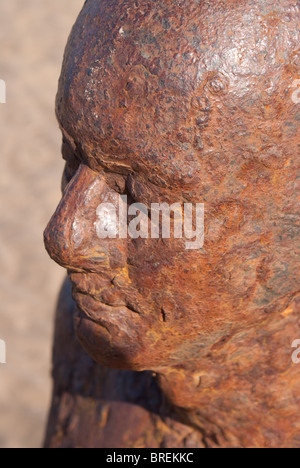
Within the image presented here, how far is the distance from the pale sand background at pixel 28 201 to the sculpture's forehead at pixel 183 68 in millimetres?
1940

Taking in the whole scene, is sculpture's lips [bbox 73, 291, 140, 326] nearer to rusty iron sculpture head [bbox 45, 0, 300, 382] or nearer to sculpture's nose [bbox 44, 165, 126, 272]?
rusty iron sculpture head [bbox 45, 0, 300, 382]

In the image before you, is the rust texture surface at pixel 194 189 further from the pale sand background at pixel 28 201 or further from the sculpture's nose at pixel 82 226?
the pale sand background at pixel 28 201

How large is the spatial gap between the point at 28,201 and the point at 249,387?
108 inches

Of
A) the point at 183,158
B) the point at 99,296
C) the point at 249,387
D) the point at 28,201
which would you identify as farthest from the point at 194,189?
the point at 28,201

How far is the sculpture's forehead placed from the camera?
1008 mm

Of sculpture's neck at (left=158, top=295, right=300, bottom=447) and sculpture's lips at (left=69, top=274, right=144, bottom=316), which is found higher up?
sculpture's lips at (left=69, top=274, right=144, bottom=316)

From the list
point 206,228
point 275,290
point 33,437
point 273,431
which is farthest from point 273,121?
point 33,437

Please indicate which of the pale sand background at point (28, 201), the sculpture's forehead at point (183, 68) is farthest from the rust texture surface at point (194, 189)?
the pale sand background at point (28, 201)

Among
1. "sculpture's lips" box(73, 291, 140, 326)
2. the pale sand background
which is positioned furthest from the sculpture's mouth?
the pale sand background

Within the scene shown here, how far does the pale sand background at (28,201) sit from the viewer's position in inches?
114

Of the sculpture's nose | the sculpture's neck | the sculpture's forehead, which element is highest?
the sculpture's forehead

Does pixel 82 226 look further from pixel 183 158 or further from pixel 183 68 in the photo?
pixel 183 68

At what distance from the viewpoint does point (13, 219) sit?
3.81 metres
